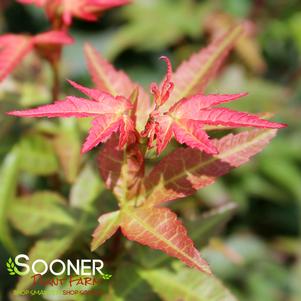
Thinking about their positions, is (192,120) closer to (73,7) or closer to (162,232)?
(162,232)

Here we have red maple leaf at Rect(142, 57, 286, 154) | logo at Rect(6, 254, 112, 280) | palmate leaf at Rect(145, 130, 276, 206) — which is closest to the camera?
red maple leaf at Rect(142, 57, 286, 154)

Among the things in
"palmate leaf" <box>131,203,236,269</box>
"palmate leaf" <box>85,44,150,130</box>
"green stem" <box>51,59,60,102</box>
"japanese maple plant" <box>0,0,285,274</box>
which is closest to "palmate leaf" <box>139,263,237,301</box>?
"palmate leaf" <box>131,203,236,269</box>

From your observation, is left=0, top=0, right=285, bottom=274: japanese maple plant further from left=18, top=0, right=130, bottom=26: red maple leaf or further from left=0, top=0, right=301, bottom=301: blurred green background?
left=0, top=0, right=301, bottom=301: blurred green background

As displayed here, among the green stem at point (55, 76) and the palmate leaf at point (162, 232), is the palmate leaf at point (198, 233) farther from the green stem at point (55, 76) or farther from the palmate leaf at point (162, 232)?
the green stem at point (55, 76)

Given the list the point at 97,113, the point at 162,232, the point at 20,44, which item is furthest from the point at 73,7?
the point at 162,232

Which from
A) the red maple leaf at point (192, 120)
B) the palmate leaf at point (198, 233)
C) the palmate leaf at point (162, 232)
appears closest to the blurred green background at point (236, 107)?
the palmate leaf at point (198, 233)

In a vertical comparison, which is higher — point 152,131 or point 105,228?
point 152,131
